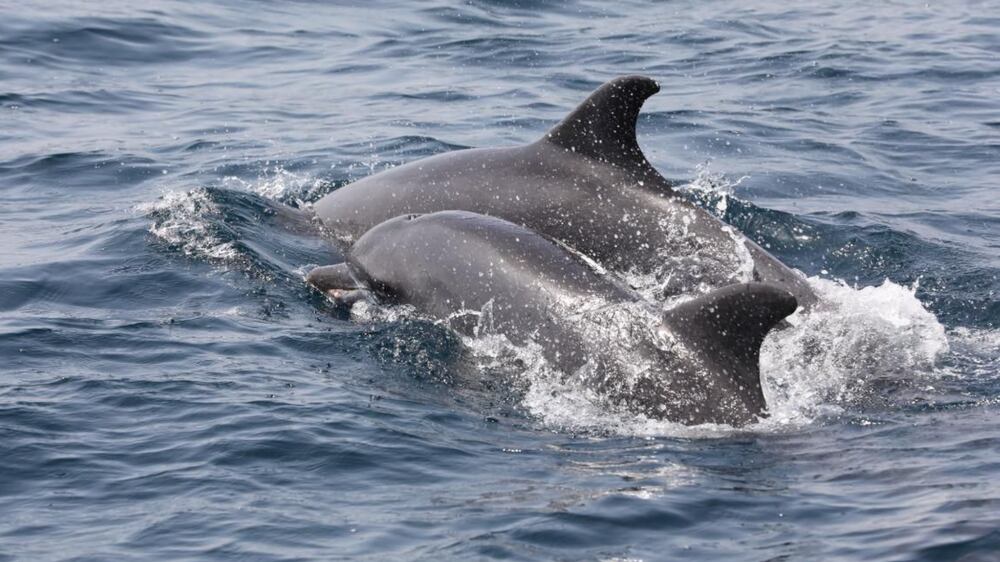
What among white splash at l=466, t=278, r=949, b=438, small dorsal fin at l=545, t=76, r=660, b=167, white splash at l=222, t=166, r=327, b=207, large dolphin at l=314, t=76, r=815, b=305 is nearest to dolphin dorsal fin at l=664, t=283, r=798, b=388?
white splash at l=466, t=278, r=949, b=438

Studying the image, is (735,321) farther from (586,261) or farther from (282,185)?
(282,185)

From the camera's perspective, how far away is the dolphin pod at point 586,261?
970 centimetres

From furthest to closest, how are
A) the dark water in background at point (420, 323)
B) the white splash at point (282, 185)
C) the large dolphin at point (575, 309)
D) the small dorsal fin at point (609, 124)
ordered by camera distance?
the white splash at point (282, 185)
the small dorsal fin at point (609, 124)
the large dolphin at point (575, 309)
the dark water in background at point (420, 323)

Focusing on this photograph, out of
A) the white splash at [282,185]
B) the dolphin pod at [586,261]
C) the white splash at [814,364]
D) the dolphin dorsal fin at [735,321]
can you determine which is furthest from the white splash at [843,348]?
the white splash at [282,185]

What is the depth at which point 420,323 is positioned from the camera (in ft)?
38.5

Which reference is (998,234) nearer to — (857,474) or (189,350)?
(857,474)

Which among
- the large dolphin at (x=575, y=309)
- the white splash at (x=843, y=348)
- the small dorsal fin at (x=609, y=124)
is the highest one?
the small dorsal fin at (x=609, y=124)

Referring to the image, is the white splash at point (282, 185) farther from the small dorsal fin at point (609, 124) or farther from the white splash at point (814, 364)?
the white splash at point (814, 364)

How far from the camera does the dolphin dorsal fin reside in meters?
9.11

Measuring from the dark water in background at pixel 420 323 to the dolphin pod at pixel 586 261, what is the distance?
1.02 ft

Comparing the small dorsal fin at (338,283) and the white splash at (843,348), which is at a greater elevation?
the small dorsal fin at (338,283)

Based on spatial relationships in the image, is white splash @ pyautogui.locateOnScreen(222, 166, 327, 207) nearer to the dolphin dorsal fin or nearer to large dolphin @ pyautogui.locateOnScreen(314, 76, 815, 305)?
large dolphin @ pyautogui.locateOnScreen(314, 76, 815, 305)

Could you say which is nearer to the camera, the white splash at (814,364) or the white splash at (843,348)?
the white splash at (814,364)

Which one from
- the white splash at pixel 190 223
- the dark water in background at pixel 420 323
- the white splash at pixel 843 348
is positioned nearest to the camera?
the dark water in background at pixel 420 323
